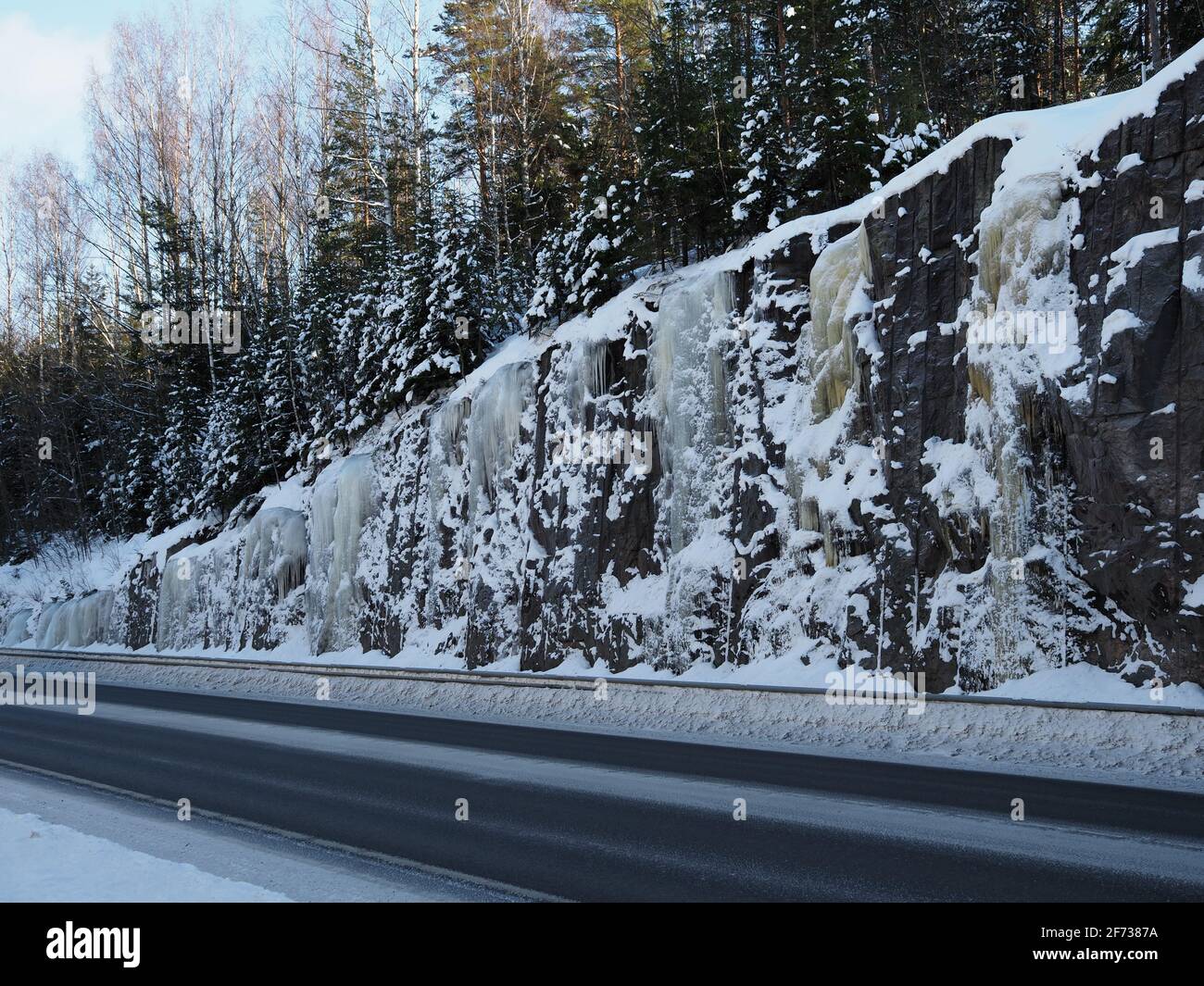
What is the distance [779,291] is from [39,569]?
35286 mm

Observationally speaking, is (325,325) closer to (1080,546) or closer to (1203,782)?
(1080,546)

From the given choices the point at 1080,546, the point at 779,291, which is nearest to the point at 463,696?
the point at 779,291

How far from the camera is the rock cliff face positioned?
452 inches

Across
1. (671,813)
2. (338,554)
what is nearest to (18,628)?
(338,554)

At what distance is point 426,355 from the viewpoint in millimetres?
25953

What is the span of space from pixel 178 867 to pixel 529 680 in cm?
954

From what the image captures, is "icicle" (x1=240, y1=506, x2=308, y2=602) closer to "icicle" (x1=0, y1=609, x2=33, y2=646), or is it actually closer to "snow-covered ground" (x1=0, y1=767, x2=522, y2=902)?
"icicle" (x1=0, y1=609, x2=33, y2=646)

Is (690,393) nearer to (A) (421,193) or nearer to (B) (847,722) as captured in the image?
(B) (847,722)

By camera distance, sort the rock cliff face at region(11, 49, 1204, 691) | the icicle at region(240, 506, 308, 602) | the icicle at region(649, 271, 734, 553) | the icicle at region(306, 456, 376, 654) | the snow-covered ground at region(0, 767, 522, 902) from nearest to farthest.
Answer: the snow-covered ground at region(0, 767, 522, 902) < the rock cliff face at region(11, 49, 1204, 691) < the icicle at region(649, 271, 734, 553) < the icicle at region(306, 456, 376, 654) < the icicle at region(240, 506, 308, 602)

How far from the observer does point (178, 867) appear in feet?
20.0

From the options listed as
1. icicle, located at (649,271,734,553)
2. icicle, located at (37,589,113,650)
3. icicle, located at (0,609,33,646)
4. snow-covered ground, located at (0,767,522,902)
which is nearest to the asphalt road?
snow-covered ground, located at (0,767,522,902)

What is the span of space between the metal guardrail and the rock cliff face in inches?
62.4

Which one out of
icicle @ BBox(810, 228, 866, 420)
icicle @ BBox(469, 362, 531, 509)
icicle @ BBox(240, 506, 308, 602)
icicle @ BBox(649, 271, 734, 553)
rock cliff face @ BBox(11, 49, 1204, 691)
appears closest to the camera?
rock cliff face @ BBox(11, 49, 1204, 691)
